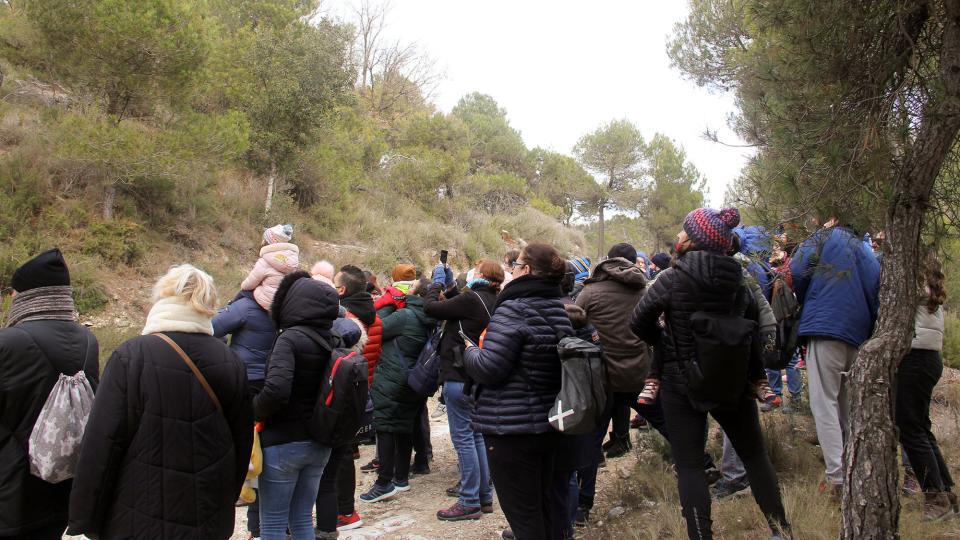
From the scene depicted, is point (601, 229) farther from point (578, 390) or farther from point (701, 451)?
point (578, 390)

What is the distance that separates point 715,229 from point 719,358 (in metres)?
0.75

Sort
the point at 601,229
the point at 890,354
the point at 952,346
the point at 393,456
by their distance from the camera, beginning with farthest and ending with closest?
the point at 601,229
the point at 952,346
the point at 393,456
the point at 890,354

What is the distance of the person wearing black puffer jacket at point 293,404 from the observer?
363cm

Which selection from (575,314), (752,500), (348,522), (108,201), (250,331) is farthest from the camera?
(108,201)

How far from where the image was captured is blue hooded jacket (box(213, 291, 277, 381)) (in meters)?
4.28

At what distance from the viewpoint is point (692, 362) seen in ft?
12.0

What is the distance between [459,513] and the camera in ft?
17.3

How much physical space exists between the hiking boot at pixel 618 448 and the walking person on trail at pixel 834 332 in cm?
266

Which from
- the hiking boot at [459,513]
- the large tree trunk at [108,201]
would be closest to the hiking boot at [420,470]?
the hiking boot at [459,513]

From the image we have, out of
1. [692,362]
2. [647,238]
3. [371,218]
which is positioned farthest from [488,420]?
[647,238]

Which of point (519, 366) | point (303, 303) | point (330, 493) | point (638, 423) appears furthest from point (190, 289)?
point (638, 423)

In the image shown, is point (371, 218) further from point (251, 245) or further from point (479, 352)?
point (479, 352)

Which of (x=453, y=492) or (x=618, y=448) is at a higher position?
(x=618, y=448)

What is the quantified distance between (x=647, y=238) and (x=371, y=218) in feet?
75.6
